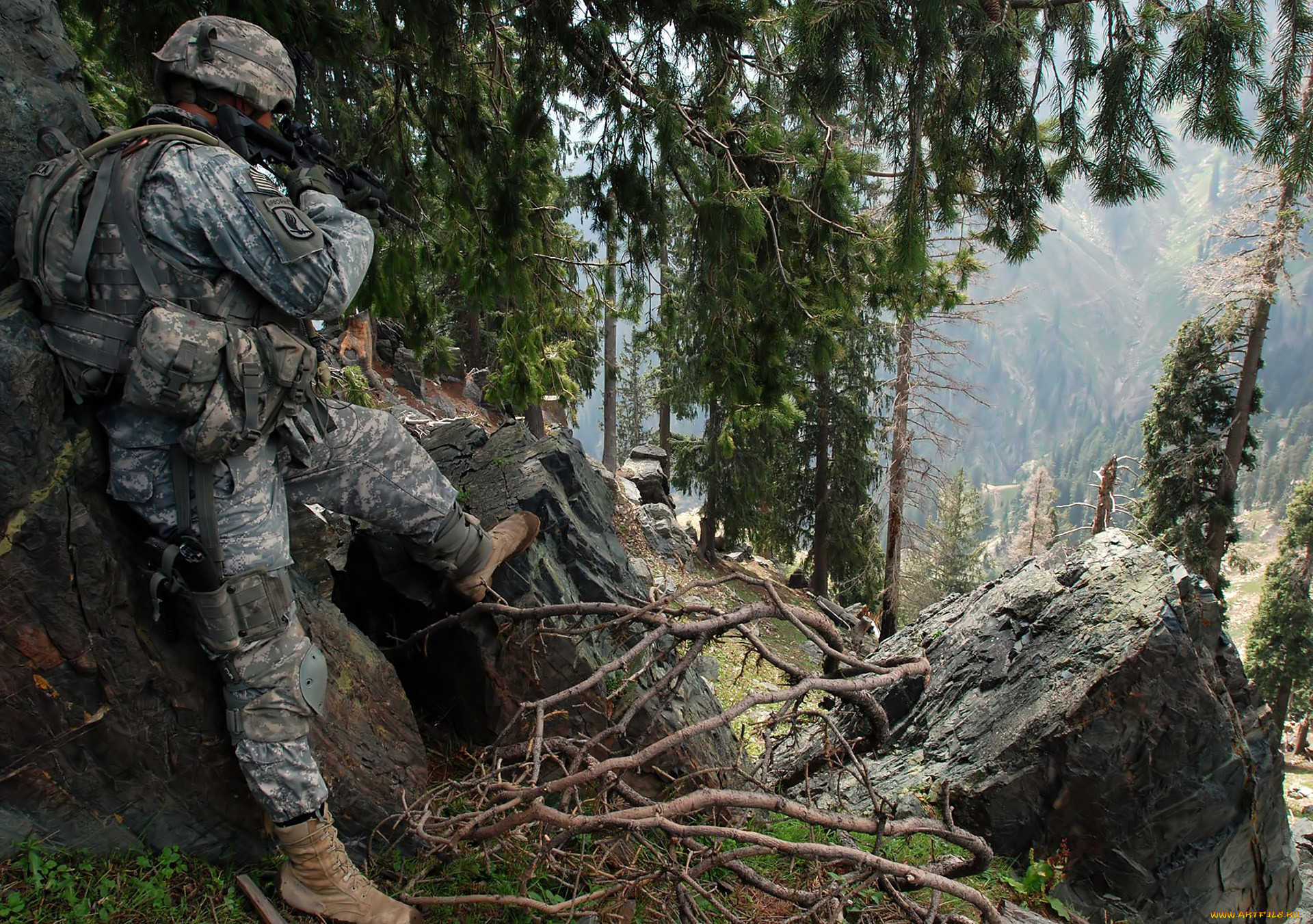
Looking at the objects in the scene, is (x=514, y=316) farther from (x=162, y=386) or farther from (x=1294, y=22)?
(x=1294, y=22)

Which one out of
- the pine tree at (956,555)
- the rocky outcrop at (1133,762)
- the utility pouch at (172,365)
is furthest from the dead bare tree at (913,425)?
the pine tree at (956,555)

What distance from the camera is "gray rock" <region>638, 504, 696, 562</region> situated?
17.0m

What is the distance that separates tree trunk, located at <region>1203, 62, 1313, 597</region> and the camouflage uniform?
2003 cm

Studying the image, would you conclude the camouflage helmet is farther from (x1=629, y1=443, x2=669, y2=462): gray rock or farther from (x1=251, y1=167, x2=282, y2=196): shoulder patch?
(x1=629, y1=443, x2=669, y2=462): gray rock

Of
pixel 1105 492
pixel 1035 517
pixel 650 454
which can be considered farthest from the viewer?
pixel 1035 517

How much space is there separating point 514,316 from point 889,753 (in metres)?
4.26

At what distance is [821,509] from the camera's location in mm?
19906

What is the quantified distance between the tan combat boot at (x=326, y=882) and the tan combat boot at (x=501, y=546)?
47.0 inches

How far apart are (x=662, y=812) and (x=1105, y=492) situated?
52.1ft

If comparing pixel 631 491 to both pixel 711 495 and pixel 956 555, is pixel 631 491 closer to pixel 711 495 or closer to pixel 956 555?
pixel 711 495

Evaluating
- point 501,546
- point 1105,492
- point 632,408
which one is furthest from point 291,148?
point 632,408

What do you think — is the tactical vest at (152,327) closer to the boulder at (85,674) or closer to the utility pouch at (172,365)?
the utility pouch at (172,365)

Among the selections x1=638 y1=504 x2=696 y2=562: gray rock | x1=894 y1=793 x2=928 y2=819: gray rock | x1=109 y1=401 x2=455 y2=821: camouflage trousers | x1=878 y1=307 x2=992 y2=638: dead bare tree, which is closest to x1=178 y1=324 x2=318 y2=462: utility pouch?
x1=109 y1=401 x2=455 y2=821: camouflage trousers

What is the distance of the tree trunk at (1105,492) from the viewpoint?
49.4 feet
